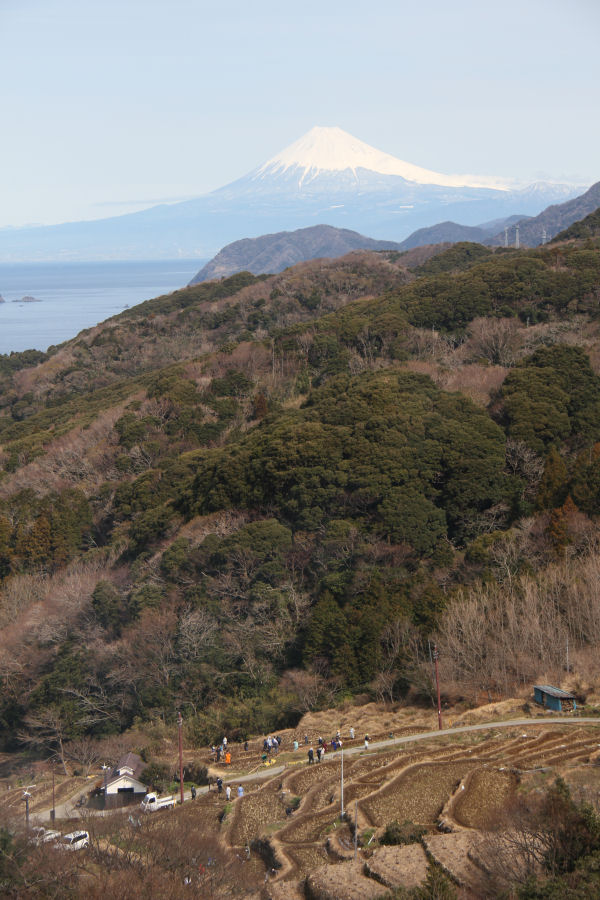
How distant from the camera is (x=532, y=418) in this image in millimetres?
26250

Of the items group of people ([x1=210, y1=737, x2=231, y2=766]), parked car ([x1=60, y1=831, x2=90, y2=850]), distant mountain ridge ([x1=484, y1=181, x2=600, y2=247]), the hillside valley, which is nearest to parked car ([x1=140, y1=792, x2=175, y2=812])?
group of people ([x1=210, y1=737, x2=231, y2=766])

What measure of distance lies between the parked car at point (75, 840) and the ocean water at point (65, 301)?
71548mm

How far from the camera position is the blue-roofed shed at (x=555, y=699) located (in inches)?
654

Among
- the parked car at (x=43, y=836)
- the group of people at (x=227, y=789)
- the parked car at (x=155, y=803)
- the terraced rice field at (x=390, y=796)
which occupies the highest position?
the parked car at (x=43, y=836)

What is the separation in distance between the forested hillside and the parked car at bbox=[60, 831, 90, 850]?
5.99m

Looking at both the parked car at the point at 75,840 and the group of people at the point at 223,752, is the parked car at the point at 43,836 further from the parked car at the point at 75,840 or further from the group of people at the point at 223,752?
the group of people at the point at 223,752

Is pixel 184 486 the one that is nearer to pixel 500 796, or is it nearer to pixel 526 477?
pixel 526 477

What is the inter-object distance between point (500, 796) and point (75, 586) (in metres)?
15.3

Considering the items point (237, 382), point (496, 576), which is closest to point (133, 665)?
point (496, 576)

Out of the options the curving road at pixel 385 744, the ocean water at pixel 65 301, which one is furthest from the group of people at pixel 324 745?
the ocean water at pixel 65 301

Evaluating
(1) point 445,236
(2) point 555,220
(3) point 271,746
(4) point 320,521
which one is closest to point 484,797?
(3) point 271,746

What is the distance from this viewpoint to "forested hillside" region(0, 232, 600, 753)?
19734 millimetres

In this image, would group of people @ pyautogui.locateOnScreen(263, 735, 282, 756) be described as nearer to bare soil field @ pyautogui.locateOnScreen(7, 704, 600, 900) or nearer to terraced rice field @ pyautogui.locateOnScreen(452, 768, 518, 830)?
bare soil field @ pyautogui.locateOnScreen(7, 704, 600, 900)

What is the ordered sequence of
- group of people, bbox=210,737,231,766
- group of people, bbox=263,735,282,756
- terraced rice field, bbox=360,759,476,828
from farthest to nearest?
1. group of people, bbox=263,735,282,756
2. group of people, bbox=210,737,231,766
3. terraced rice field, bbox=360,759,476,828
